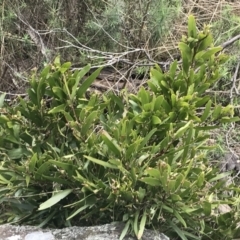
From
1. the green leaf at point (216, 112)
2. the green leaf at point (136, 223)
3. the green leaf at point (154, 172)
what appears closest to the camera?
the green leaf at point (154, 172)

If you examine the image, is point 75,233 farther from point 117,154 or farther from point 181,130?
point 181,130

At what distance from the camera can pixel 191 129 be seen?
1.25 meters

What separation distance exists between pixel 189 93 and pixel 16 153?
22.9 inches

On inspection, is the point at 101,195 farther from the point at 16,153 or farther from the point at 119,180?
the point at 16,153

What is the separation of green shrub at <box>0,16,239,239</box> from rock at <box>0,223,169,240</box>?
41 millimetres

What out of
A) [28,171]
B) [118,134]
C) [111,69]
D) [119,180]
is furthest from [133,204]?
[111,69]

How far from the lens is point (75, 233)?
1272mm

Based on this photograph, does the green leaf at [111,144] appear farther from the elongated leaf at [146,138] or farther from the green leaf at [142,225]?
the green leaf at [142,225]

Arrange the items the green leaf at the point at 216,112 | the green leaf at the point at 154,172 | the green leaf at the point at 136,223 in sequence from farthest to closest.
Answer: the green leaf at the point at 216,112 < the green leaf at the point at 136,223 < the green leaf at the point at 154,172

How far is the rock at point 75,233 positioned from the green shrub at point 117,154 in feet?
0.14

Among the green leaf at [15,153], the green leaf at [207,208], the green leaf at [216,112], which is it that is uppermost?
the green leaf at [216,112]

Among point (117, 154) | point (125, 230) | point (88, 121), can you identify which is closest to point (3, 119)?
point (88, 121)

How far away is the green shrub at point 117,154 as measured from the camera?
1.21 meters

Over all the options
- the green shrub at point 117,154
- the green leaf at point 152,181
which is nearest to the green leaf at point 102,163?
the green shrub at point 117,154
